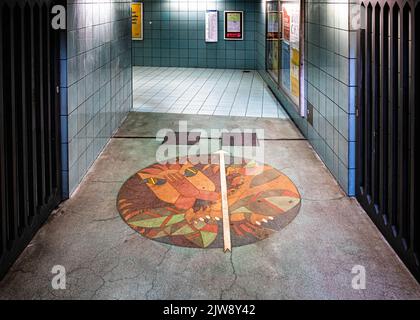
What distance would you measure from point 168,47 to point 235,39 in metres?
2.21

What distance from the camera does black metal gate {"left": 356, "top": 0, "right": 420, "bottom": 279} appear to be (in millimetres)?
2598

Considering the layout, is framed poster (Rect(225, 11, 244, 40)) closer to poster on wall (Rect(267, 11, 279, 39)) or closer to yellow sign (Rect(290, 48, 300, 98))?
poster on wall (Rect(267, 11, 279, 39))

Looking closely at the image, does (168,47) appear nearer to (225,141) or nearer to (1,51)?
(225,141)

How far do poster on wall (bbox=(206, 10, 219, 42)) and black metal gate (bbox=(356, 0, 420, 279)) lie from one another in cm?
1026

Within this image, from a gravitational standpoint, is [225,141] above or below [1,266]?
above

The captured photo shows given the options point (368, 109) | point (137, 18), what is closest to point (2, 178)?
point (368, 109)

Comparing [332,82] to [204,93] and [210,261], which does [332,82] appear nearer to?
[210,261]

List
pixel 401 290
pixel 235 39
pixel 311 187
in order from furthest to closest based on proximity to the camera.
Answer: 1. pixel 235 39
2. pixel 311 187
3. pixel 401 290

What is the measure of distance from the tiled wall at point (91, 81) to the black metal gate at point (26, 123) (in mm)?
228

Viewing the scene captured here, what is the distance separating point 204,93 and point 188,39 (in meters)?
5.08

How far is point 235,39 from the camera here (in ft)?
44.1

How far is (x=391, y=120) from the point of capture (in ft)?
9.83

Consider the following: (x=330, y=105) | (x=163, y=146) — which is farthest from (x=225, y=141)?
(x=330, y=105)

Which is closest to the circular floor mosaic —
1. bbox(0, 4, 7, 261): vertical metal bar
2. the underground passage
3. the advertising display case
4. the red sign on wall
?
the underground passage
